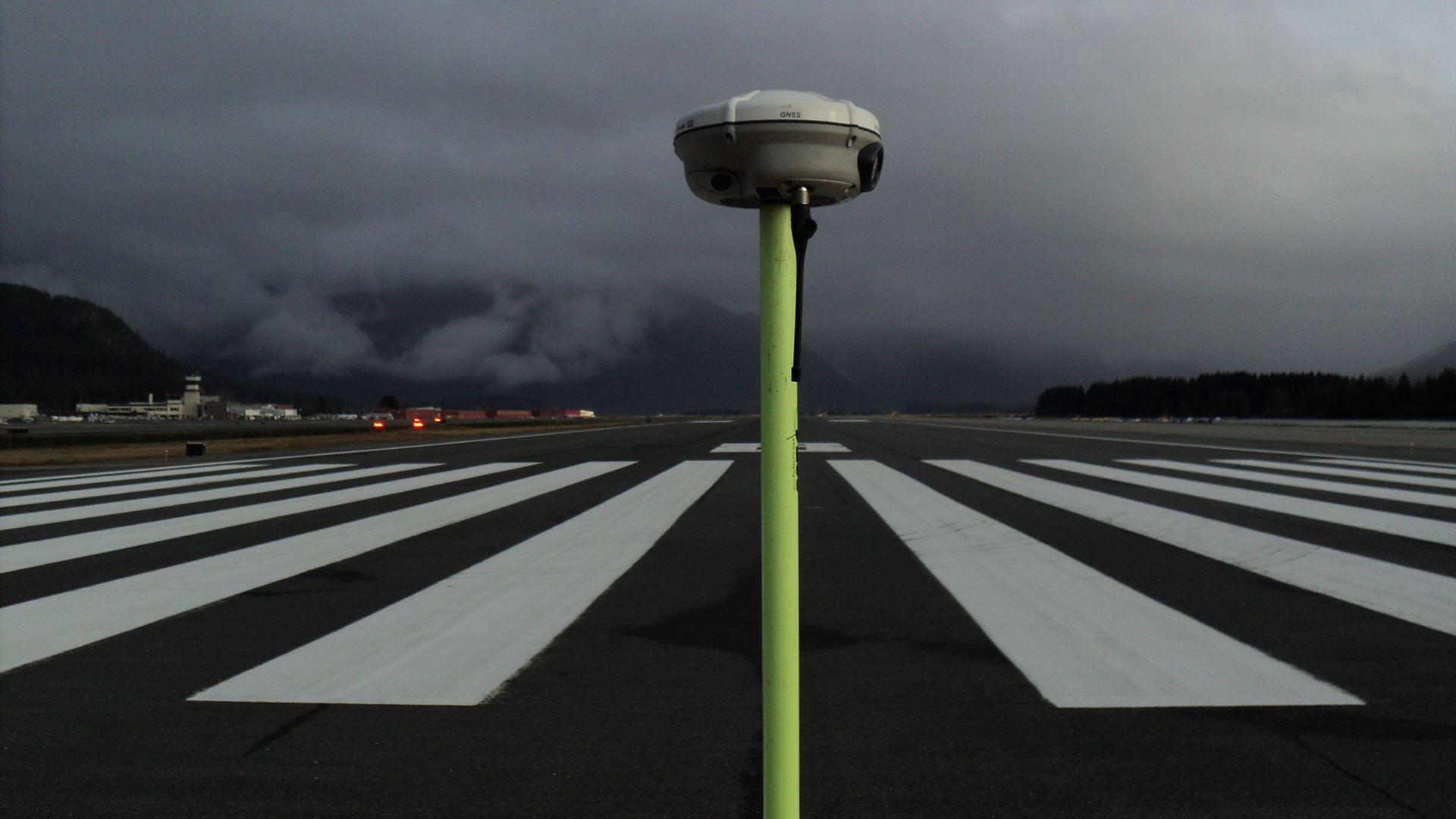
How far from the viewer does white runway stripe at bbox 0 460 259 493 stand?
1063cm

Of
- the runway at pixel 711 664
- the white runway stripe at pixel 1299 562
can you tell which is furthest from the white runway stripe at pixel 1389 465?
the white runway stripe at pixel 1299 562

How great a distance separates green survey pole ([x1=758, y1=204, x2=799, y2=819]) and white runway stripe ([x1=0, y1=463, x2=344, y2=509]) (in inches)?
398

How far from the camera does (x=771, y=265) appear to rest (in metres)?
1.77

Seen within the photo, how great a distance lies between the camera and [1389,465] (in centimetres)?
1311

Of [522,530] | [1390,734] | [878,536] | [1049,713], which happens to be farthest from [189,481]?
[1390,734]

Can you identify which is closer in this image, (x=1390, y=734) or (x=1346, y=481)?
(x=1390, y=734)

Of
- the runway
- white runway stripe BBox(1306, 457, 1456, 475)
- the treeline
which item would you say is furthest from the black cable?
the treeline

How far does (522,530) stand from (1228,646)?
4.85 m

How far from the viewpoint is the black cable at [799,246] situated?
1790 millimetres

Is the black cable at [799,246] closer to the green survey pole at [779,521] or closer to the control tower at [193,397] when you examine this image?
the green survey pole at [779,521]

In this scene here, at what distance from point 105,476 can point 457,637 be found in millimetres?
11781

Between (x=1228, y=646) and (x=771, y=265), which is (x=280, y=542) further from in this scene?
(x=1228, y=646)

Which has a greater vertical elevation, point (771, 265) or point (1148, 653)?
point (771, 265)

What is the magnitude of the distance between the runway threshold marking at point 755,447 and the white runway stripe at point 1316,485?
6354mm
